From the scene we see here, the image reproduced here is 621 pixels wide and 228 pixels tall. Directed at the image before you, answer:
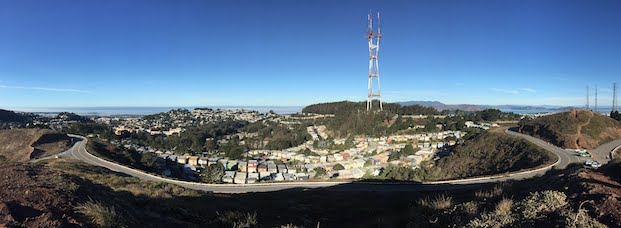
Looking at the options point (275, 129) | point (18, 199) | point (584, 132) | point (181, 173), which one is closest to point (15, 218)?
point (18, 199)

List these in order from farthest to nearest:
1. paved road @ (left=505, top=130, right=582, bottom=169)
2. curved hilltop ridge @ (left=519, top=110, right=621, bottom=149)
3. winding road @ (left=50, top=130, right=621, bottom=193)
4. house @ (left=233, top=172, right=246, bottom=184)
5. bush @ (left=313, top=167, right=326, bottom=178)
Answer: bush @ (left=313, top=167, right=326, bottom=178) → house @ (left=233, top=172, right=246, bottom=184) → curved hilltop ridge @ (left=519, top=110, right=621, bottom=149) → paved road @ (left=505, top=130, right=582, bottom=169) → winding road @ (left=50, top=130, right=621, bottom=193)

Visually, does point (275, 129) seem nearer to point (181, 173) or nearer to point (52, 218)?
point (181, 173)

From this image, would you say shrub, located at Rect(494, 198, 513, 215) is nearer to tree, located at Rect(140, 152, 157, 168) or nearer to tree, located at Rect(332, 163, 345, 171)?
tree, located at Rect(332, 163, 345, 171)

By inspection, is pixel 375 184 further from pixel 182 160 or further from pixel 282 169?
pixel 182 160

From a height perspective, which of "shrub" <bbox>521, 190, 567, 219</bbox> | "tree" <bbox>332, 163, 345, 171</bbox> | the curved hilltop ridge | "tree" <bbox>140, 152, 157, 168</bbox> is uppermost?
"shrub" <bbox>521, 190, 567, 219</bbox>

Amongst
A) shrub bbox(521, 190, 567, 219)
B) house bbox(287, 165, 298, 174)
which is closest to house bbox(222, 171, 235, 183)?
house bbox(287, 165, 298, 174)

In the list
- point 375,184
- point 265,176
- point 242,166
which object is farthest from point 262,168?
point 375,184
